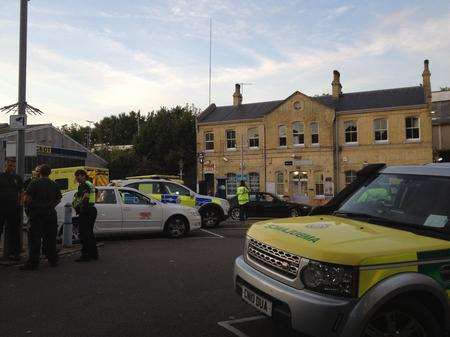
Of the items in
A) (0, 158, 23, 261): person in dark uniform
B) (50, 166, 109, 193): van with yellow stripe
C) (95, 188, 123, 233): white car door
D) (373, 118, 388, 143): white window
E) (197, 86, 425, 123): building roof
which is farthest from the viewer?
(197, 86, 425, 123): building roof

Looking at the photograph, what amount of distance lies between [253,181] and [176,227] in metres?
27.9

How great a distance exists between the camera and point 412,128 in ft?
118

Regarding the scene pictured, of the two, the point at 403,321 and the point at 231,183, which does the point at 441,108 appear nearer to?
the point at 231,183

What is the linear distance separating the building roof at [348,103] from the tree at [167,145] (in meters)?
6.99

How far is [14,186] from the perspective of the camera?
942 centimetres

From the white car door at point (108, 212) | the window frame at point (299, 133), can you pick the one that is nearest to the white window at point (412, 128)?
the window frame at point (299, 133)

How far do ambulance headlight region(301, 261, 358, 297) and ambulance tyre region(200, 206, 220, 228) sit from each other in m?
13.4

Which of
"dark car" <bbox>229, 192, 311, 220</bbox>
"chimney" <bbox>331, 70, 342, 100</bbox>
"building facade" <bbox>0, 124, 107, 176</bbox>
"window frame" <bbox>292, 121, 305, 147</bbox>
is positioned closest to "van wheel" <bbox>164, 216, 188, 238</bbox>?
"dark car" <bbox>229, 192, 311, 220</bbox>

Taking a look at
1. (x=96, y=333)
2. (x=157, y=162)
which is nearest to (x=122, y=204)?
(x=96, y=333)

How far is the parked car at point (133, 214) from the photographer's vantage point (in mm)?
13133

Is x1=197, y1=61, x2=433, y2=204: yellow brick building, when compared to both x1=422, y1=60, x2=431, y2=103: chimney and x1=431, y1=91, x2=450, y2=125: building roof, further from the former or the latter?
x1=431, y1=91, x2=450, y2=125: building roof

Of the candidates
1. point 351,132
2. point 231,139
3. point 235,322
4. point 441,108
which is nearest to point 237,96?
point 231,139

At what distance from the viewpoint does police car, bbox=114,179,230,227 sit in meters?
16.5

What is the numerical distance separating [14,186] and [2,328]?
446 cm
